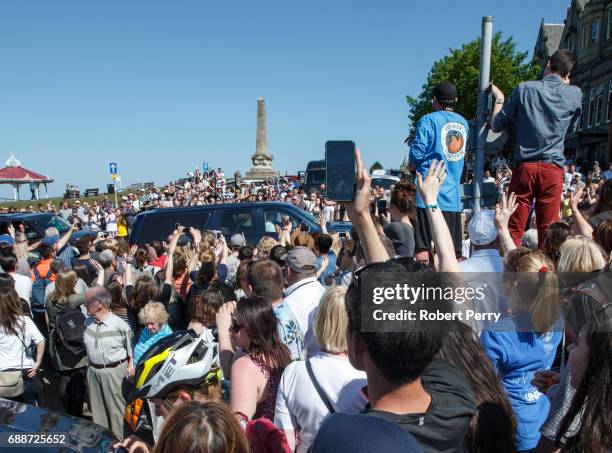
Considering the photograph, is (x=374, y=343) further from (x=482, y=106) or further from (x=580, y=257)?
(x=482, y=106)

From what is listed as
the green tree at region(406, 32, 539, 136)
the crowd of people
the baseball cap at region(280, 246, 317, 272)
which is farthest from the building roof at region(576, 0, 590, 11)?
the baseball cap at region(280, 246, 317, 272)

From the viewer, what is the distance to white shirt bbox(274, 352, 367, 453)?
2162 mm

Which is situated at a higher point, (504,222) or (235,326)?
(504,222)

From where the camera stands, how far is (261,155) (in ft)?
136

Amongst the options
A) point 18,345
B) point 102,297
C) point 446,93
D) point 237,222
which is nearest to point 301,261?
point 446,93

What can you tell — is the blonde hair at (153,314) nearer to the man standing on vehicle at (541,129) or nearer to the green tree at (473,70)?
the man standing on vehicle at (541,129)

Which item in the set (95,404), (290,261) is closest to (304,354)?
(290,261)

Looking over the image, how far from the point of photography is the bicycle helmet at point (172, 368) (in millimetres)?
2465

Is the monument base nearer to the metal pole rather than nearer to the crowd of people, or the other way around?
the crowd of people

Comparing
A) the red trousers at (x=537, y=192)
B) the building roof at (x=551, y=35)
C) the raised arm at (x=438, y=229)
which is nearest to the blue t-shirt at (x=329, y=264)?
the red trousers at (x=537, y=192)

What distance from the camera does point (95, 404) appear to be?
187 inches

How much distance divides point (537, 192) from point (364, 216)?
9.52 feet

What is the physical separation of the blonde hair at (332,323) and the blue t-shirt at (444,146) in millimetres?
2148

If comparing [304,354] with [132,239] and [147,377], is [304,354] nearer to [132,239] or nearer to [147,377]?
[147,377]
